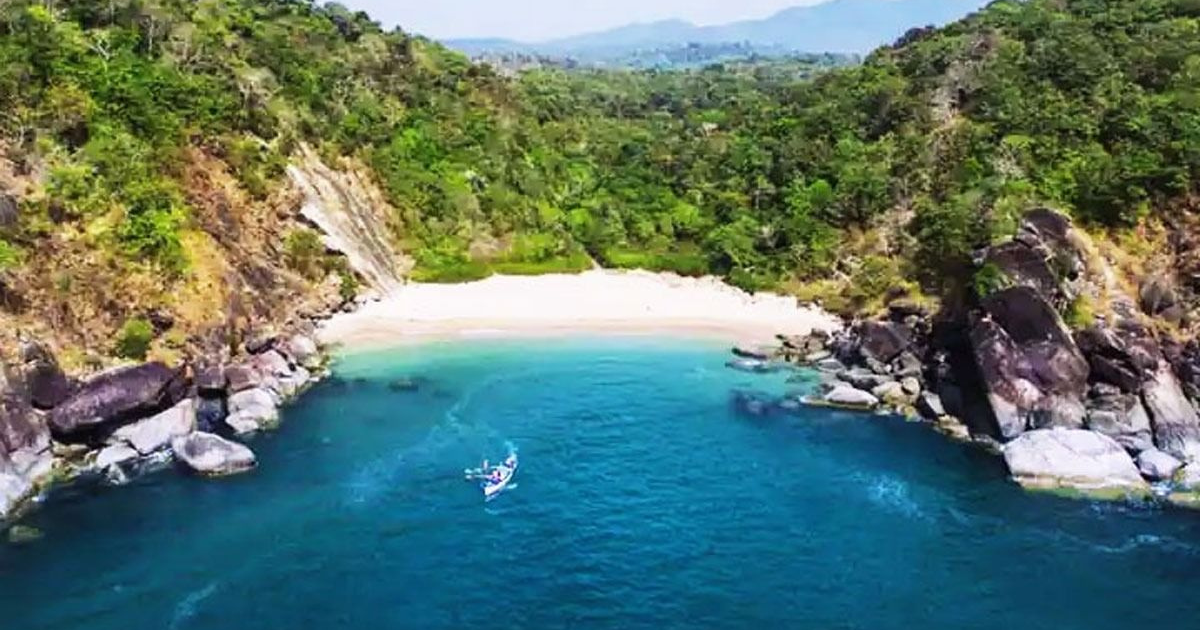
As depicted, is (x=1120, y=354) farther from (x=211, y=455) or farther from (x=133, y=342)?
A: (x=133, y=342)

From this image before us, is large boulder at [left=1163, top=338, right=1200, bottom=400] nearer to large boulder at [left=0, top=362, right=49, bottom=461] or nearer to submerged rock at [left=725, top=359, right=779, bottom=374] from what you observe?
submerged rock at [left=725, top=359, right=779, bottom=374]

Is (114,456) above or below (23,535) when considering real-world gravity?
above

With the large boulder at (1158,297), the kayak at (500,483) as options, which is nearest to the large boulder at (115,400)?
the kayak at (500,483)

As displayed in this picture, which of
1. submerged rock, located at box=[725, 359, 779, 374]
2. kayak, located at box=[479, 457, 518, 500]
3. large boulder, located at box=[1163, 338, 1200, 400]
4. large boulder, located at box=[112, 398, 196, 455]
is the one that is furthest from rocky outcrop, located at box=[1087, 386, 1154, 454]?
large boulder, located at box=[112, 398, 196, 455]

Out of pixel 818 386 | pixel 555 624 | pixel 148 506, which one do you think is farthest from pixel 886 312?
pixel 148 506

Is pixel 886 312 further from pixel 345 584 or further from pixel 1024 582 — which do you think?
pixel 345 584

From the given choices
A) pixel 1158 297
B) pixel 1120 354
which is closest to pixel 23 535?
pixel 1120 354
